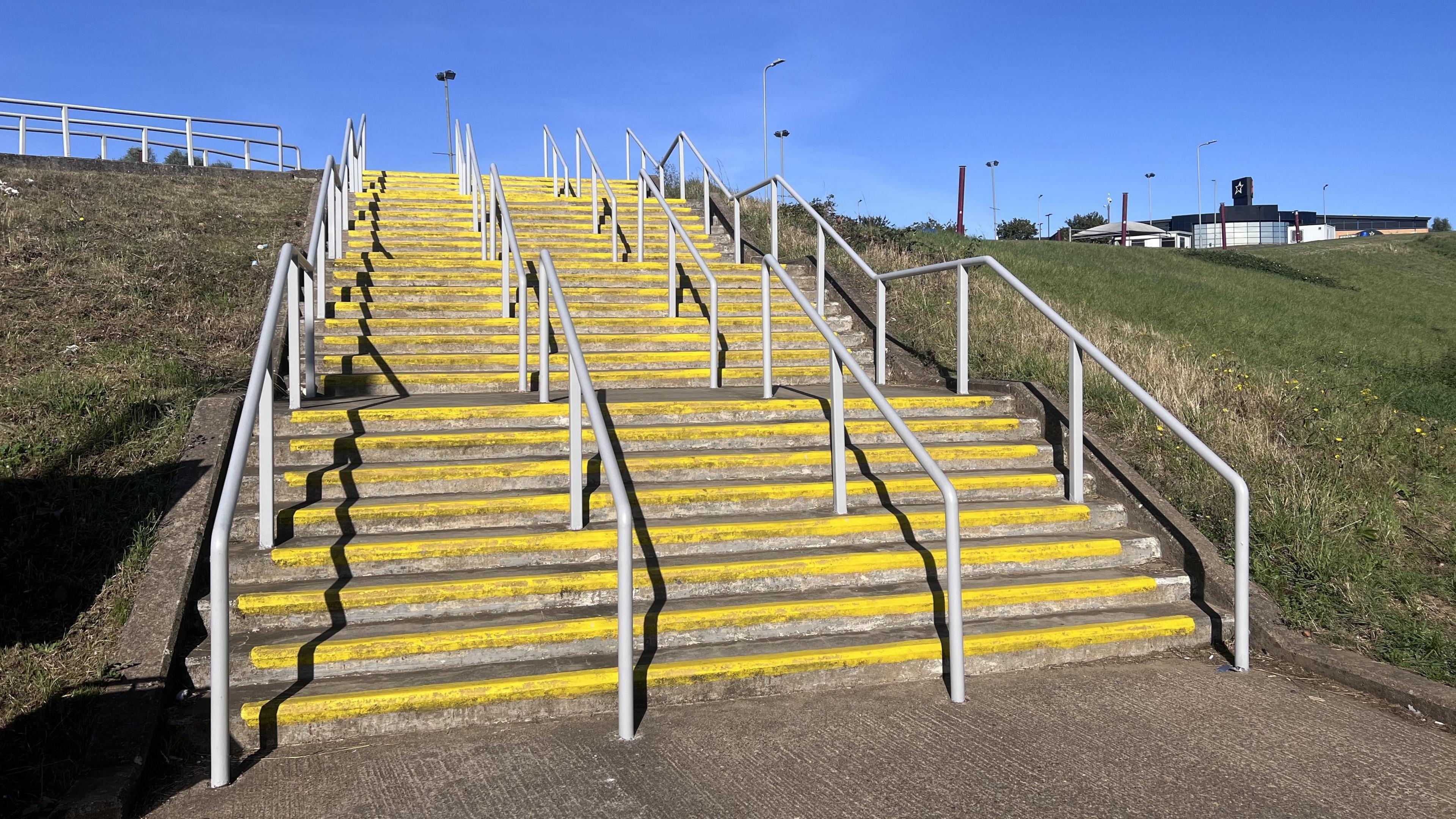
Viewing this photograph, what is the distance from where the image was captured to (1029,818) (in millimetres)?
3094

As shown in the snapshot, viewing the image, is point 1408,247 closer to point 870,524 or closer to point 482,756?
point 870,524

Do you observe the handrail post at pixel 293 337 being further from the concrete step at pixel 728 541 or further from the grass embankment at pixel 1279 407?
the grass embankment at pixel 1279 407

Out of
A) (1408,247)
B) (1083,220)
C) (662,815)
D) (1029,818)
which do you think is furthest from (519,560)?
(1083,220)

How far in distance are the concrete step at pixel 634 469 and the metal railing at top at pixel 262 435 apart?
0.25 meters

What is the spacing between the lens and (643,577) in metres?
4.71

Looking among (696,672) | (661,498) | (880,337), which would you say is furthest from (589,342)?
(696,672)

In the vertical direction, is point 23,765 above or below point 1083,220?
below

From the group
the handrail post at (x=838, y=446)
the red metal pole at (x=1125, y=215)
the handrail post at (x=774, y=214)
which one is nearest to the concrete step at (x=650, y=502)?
the handrail post at (x=838, y=446)

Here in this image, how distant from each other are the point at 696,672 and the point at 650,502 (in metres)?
1.40

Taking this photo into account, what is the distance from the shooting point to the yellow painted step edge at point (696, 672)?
3729mm

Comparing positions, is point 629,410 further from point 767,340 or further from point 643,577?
point 643,577

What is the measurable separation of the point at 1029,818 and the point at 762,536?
2297mm

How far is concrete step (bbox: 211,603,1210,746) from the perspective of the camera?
Result: 3.74 meters

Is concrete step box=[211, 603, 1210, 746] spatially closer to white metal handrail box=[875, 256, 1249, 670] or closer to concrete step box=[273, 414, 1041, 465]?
white metal handrail box=[875, 256, 1249, 670]
